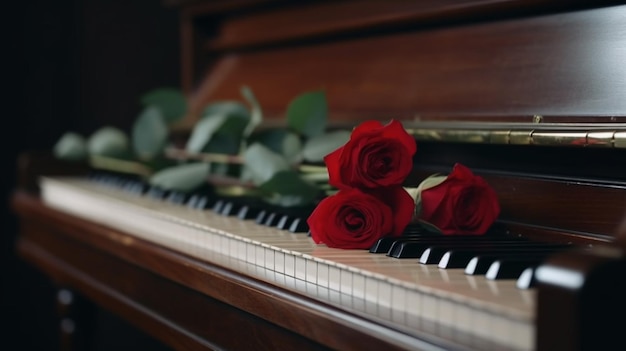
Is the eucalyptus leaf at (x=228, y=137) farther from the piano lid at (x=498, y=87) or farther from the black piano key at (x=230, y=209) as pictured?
the black piano key at (x=230, y=209)

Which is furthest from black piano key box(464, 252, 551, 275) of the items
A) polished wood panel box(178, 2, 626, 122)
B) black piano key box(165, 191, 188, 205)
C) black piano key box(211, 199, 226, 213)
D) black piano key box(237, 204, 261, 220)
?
black piano key box(165, 191, 188, 205)

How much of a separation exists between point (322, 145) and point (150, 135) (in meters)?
0.69

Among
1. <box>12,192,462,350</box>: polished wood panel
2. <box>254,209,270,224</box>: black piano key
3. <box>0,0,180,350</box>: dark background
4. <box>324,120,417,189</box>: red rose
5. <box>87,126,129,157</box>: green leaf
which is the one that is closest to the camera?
<box>12,192,462,350</box>: polished wood panel

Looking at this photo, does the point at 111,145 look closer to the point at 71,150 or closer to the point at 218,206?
the point at 71,150

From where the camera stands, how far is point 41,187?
211cm

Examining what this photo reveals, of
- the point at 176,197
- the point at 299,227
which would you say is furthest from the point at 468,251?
the point at 176,197

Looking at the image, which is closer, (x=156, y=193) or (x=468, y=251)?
(x=468, y=251)

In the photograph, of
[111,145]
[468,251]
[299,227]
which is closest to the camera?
[468,251]

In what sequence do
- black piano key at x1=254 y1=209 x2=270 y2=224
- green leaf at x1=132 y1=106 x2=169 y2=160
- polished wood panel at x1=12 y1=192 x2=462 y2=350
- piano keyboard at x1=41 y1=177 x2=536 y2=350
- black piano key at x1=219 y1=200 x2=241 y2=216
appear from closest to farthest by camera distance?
piano keyboard at x1=41 y1=177 x2=536 y2=350, polished wood panel at x1=12 y1=192 x2=462 y2=350, black piano key at x1=254 y1=209 x2=270 y2=224, black piano key at x1=219 y1=200 x2=241 y2=216, green leaf at x1=132 y1=106 x2=169 y2=160

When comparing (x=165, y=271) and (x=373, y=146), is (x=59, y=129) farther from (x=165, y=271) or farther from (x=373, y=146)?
(x=373, y=146)

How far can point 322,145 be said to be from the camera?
1416 mm

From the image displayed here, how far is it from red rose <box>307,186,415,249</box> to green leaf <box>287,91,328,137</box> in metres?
0.46

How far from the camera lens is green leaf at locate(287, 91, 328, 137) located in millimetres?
1469

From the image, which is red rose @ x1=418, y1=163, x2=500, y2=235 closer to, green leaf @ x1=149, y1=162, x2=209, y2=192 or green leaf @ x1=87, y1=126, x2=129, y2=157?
green leaf @ x1=149, y1=162, x2=209, y2=192
